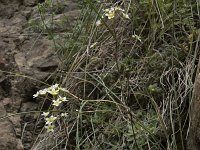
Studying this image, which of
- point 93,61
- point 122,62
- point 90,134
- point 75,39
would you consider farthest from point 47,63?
point 90,134

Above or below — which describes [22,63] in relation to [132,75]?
below

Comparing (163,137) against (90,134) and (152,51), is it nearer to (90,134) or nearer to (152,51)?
(90,134)

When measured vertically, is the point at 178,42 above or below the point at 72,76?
above

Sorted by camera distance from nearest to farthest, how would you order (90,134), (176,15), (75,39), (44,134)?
1. (90,134)
2. (44,134)
3. (176,15)
4. (75,39)

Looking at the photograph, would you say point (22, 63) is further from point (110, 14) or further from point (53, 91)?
point (53, 91)

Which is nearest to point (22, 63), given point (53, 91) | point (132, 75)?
point (132, 75)

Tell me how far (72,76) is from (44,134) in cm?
30

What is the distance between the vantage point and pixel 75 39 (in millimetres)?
2330

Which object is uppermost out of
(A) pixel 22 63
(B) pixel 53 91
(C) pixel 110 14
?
(C) pixel 110 14

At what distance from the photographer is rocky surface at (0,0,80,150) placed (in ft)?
6.43

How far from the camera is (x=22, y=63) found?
95.3 inches

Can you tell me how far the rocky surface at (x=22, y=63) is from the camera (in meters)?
1.96

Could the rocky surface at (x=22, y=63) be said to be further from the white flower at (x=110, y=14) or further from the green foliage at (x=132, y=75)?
the white flower at (x=110, y=14)

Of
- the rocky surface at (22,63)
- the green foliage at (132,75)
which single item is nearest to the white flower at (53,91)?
the green foliage at (132,75)
